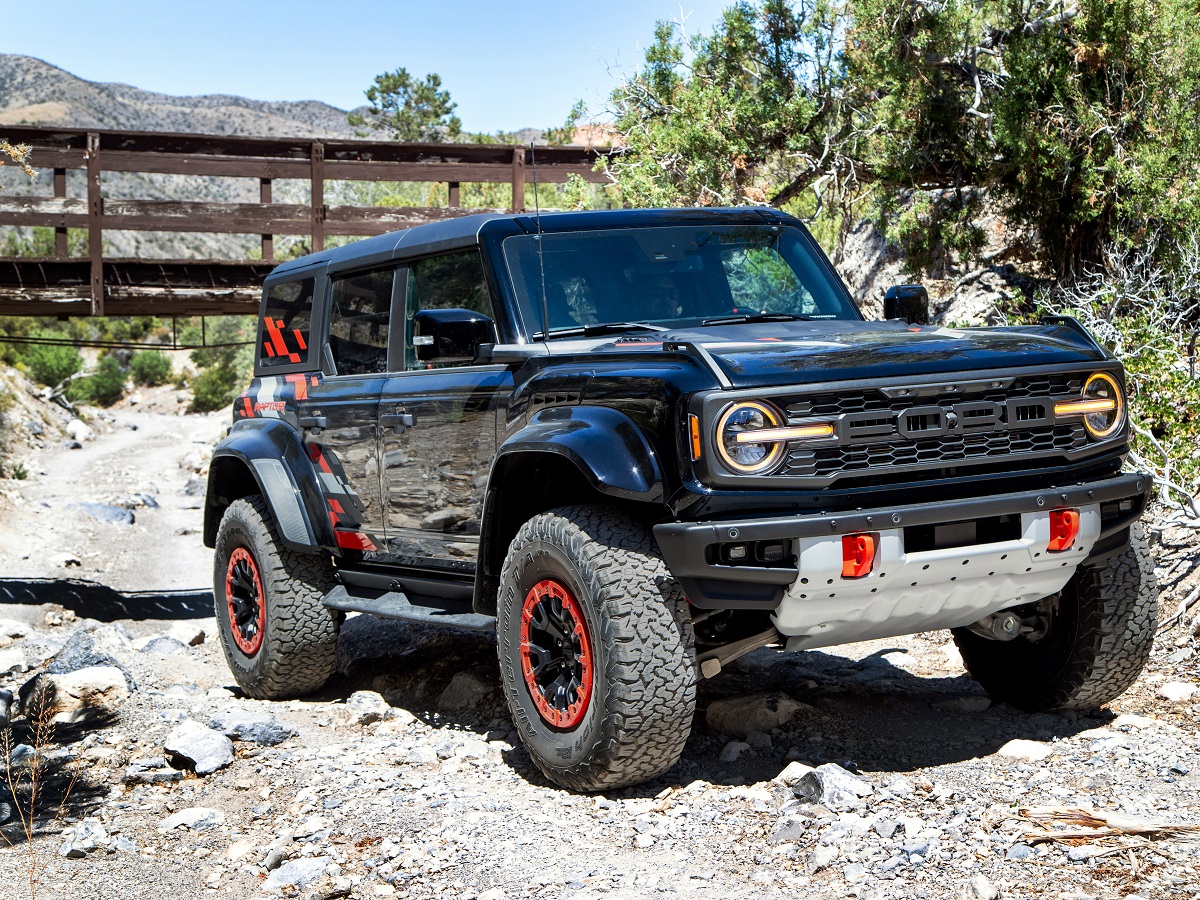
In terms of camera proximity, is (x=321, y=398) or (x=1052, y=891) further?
(x=321, y=398)

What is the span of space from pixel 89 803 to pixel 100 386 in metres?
48.0

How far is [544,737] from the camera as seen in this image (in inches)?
177

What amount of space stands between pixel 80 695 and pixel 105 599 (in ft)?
17.3

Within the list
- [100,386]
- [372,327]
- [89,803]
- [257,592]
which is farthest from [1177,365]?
[100,386]

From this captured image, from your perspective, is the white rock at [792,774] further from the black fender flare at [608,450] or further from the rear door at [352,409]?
the rear door at [352,409]

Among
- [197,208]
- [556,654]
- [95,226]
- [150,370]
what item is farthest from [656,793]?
[150,370]

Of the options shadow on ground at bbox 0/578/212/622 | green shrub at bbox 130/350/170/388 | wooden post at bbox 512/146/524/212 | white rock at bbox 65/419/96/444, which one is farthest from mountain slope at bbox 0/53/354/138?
shadow on ground at bbox 0/578/212/622

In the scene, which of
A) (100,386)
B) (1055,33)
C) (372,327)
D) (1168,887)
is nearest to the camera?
(1168,887)

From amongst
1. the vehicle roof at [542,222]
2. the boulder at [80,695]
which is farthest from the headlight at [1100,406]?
the boulder at [80,695]

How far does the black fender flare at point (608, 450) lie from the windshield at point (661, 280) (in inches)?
30.7

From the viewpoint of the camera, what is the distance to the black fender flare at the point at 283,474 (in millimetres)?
6211

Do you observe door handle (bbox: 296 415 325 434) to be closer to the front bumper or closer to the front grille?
the front bumper

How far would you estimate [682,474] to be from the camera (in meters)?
3.90

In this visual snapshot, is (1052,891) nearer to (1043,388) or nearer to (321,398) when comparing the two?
(1043,388)
